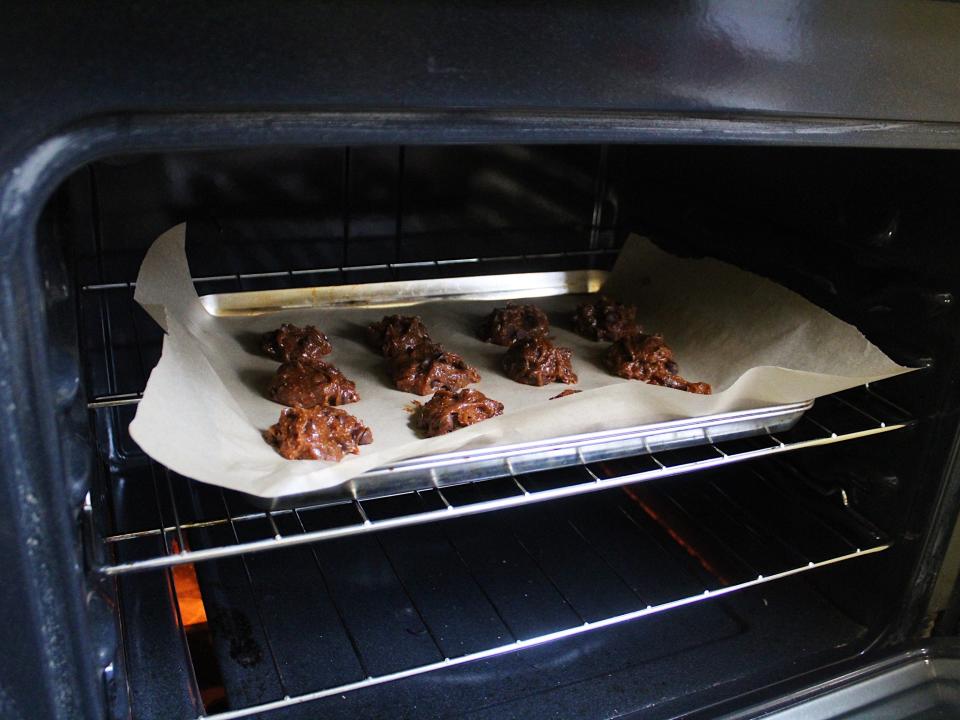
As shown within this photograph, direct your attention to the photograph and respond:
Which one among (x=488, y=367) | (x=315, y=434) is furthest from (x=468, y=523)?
(x=315, y=434)

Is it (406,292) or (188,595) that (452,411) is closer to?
(406,292)

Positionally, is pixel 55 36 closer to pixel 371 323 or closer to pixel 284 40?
pixel 284 40

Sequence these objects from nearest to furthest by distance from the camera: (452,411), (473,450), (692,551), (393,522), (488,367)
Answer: (393,522) < (473,450) < (452,411) < (488,367) < (692,551)

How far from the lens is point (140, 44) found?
28.5 inches

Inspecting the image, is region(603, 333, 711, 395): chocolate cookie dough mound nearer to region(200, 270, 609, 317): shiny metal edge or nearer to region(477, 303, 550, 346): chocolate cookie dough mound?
region(477, 303, 550, 346): chocolate cookie dough mound

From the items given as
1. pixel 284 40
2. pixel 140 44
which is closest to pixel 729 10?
pixel 284 40

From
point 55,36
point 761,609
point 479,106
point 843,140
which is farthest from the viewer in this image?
point 761,609

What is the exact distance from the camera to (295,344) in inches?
57.9

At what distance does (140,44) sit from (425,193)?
0.93m

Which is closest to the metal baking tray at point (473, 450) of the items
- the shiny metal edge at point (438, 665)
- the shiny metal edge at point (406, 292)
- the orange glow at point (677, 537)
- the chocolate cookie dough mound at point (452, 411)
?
the shiny metal edge at point (406, 292)

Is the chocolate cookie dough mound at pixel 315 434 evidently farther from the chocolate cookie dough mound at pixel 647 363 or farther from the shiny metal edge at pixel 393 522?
the chocolate cookie dough mound at pixel 647 363

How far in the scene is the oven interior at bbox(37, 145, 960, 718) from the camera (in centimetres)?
135

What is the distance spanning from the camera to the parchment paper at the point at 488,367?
3.72 ft

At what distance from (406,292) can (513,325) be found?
23cm
